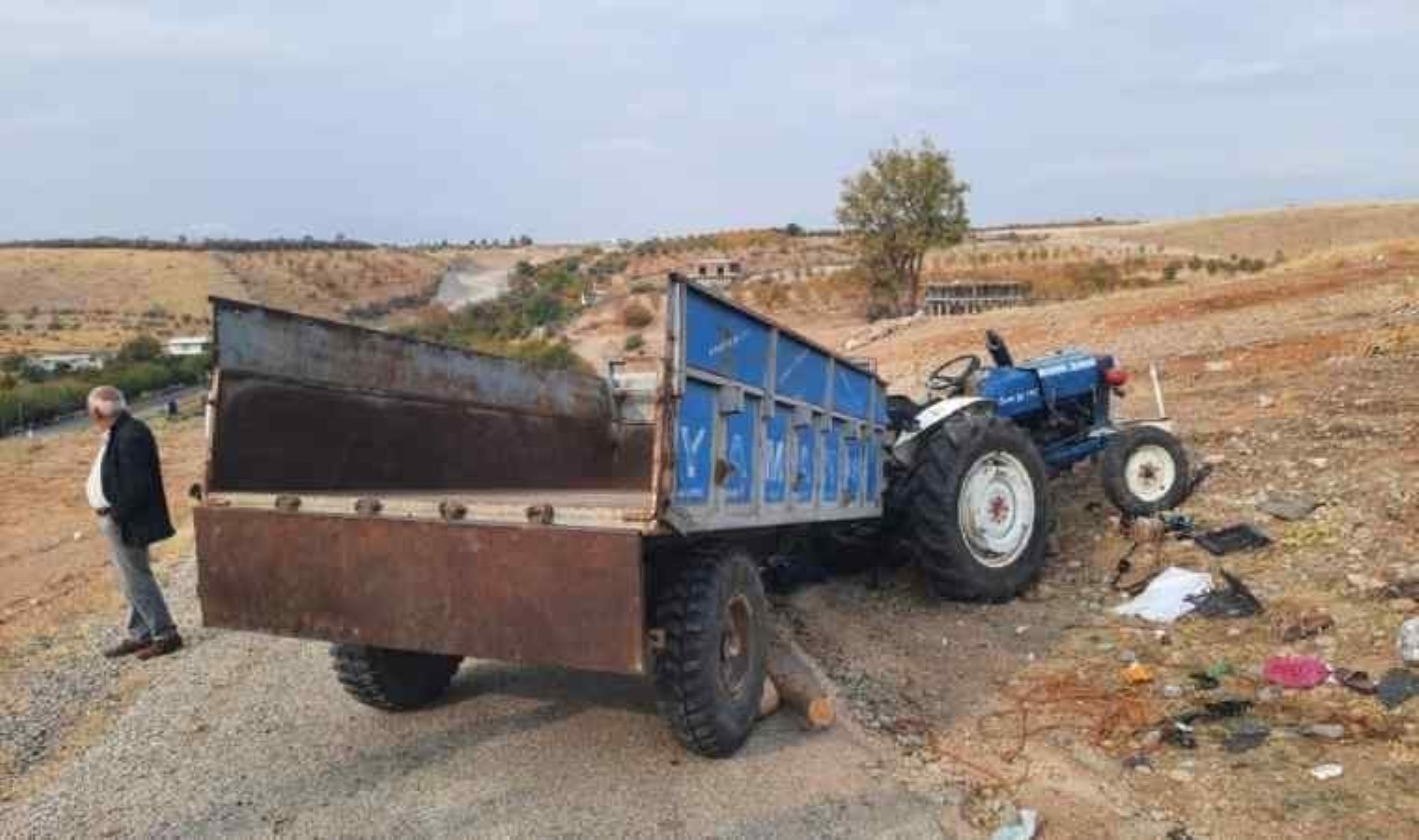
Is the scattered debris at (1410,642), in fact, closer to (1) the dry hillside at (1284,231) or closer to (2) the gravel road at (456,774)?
(2) the gravel road at (456,774)

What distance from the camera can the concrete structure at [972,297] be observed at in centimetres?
3305

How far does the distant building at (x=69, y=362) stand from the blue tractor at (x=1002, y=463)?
2097 inches

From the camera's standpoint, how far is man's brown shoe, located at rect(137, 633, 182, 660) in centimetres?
678

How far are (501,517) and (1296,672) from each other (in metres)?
3.78

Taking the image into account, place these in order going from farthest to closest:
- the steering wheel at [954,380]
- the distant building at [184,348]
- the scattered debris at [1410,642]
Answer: the distant building at [184,348], the steering wheel at [954,380], the scattered debris at [1410,642]

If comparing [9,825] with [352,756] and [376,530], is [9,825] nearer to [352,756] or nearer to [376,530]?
[352,756]

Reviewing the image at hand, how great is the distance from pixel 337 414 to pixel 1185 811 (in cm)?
403

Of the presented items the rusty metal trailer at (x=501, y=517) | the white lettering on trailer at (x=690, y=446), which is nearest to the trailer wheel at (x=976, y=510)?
the rusty metal trailer at (x=501, y=517)

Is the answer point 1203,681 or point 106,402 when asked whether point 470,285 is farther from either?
point 1203,681

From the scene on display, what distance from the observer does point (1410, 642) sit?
17.7 feet

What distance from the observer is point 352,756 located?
4.96m

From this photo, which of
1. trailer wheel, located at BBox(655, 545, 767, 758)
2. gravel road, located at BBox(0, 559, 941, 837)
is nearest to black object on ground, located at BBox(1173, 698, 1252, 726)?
gravel road, located at BBox(0, 559, 941, 837)

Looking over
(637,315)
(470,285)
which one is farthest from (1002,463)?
(470,285)

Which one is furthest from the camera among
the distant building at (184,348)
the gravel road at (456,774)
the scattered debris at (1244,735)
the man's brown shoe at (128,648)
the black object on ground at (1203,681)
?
the distant building at (184,348)
